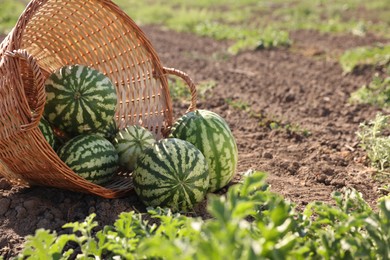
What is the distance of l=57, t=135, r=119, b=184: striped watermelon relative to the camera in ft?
11.6

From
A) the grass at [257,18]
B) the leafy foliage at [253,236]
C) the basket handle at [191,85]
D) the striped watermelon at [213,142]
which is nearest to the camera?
the leafy foliage at [253,236]

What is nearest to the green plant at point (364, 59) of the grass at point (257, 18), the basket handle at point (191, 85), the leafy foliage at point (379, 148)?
the grass at point (257, 18)

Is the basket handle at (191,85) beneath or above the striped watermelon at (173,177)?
above

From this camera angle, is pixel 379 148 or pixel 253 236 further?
pixel 379 148

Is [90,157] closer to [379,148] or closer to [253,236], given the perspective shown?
[253,236]

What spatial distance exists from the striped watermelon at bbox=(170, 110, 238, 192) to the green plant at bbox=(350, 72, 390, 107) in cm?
328

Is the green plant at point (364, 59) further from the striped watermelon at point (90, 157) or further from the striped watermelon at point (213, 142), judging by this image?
the striped watermelon at point (90, 157)

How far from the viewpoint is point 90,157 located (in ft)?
11.6

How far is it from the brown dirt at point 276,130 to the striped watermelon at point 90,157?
7.6 inches

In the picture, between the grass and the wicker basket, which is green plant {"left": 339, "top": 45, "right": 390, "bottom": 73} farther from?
the wicker basket

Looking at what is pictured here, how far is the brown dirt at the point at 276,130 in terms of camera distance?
3416 millimetres

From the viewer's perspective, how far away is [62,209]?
3430mm

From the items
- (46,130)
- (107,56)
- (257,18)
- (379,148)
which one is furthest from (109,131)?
(257,18)

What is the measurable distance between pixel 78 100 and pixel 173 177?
36.0 inches
